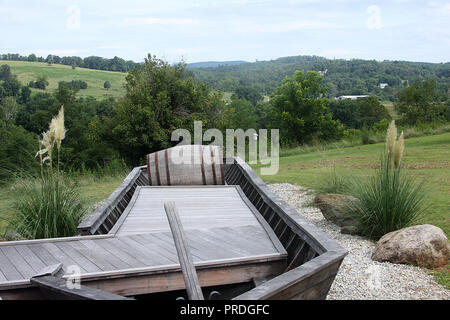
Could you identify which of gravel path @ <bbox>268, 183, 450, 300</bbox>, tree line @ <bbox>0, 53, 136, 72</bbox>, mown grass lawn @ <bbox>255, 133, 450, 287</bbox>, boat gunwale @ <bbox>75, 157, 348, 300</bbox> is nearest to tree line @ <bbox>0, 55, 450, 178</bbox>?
boat gunwale @ <bbox>75, 157, 348, 300</bbox>

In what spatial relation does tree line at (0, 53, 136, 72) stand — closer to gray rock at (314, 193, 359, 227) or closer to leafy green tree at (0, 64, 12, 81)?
leafy green tree at (0, 64, 12, 81)

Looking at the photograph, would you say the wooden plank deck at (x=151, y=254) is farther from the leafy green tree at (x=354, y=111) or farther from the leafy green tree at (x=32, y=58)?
the leafy green tree at (x=32, y=58)

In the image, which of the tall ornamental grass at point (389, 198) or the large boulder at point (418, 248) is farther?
the tall ornamental grass at point (389, 198)

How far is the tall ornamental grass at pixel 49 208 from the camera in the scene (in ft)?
16.7

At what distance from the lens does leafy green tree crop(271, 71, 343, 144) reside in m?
41.4

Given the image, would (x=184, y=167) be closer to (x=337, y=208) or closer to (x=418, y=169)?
(x=337, y=208)

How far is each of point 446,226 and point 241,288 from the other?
4043mm

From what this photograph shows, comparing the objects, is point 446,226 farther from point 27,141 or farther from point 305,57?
point 305,57

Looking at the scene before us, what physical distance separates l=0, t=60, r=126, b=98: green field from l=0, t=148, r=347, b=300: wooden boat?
77397 millimetres

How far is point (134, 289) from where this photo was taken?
361 centimetres

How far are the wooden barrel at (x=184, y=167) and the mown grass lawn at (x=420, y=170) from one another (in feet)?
8.39

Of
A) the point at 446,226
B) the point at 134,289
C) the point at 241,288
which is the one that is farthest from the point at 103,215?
the point at 446,226

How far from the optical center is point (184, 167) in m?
7.54

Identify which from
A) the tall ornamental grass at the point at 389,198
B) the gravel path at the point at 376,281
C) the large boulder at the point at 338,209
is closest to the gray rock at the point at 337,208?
the large boulder at the point at 338,209
